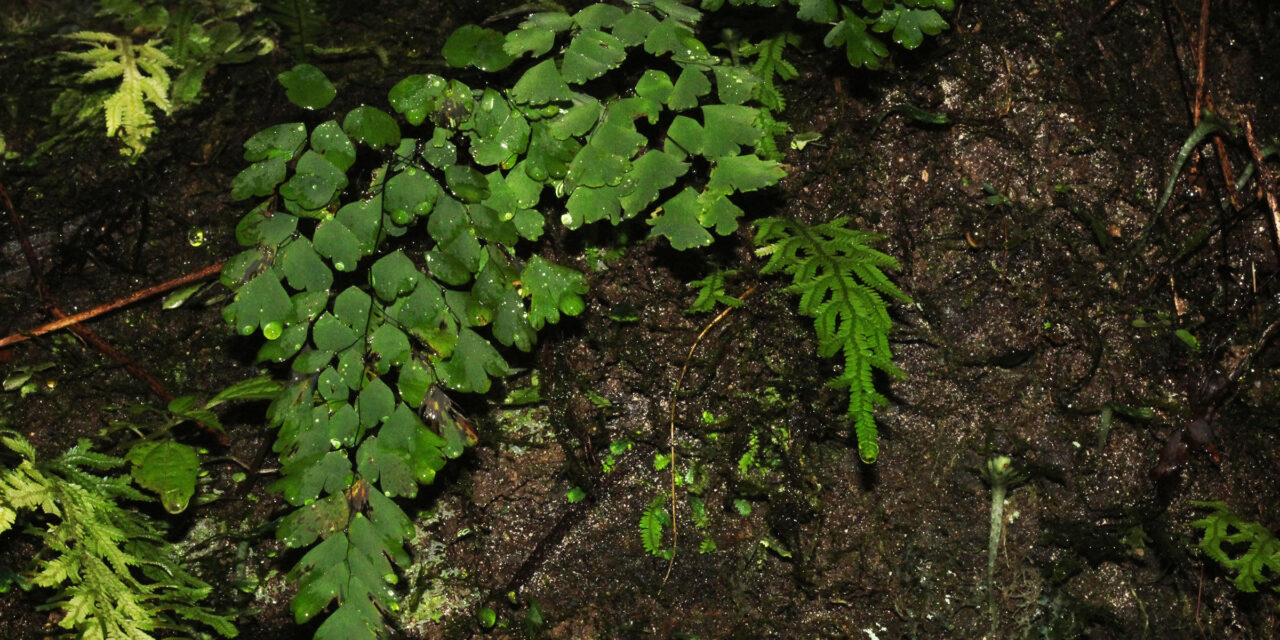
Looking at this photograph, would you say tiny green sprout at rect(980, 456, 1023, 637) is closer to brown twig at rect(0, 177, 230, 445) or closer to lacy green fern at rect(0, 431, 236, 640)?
lacy green fern at rect(0, 431, 236, 640)

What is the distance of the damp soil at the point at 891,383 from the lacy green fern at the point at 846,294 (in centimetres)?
17

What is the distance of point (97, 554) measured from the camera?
2.14 meters

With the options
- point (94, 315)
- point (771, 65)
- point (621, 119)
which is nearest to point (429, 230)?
point (621, 119)

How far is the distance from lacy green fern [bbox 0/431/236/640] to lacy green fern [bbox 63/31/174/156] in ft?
3.09

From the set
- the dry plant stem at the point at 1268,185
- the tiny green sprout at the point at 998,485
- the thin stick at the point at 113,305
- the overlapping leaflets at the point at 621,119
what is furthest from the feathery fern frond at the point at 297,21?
the dry plant stem at the point at 1268,185

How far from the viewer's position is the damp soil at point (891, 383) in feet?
7.41

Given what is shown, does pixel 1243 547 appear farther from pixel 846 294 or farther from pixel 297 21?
pixel 297 21

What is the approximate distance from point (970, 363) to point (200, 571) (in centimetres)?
212

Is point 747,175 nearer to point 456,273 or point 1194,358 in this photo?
point 456,273

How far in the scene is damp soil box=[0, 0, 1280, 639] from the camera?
2260 mm

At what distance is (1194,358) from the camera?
2.38 metres

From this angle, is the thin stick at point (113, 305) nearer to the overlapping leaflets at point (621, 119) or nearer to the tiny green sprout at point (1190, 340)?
the overlapping leaflets at point (621, 119)

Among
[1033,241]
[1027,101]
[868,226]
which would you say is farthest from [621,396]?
[1027,101]

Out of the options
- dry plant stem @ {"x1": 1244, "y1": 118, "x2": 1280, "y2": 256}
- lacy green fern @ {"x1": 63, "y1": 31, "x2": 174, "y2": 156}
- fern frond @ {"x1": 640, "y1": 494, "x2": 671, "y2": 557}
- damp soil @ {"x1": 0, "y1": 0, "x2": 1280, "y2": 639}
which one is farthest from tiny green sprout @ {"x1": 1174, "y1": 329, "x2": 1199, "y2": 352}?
lacy green fern @ {"x1": 63, "y1": 31, "x2": 174, "y2": 156}
